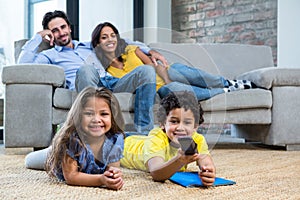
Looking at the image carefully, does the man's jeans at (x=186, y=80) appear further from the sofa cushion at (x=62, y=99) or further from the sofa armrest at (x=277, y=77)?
the sofa armrest at (x=277, y=77)

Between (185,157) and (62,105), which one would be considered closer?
(185,157)

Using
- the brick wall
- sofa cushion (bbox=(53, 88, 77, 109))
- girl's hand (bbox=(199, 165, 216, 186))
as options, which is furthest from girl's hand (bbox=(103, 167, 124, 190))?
the brick wall

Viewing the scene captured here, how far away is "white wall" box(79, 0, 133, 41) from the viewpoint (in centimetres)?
420

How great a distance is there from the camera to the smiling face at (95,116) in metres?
1.28

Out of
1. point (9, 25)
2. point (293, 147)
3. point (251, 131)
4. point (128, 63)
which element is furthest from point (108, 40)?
point (9, 25)

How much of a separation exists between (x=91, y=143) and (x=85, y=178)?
0.11 m

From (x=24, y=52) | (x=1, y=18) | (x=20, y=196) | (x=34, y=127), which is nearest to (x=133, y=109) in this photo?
(x=20, y=196)

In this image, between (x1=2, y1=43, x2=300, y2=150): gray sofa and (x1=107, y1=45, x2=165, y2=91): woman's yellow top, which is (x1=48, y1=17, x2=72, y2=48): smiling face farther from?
(x1=107, y1=45, x2=165, y2=91): woman's yellow top

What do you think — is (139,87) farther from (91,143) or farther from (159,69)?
(91,143)

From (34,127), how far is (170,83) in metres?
1.41

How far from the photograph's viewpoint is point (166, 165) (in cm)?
135

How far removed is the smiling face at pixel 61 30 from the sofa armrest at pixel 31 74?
284mm

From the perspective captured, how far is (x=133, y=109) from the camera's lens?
1.26 metres

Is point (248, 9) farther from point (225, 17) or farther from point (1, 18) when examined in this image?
point (1, 18)
